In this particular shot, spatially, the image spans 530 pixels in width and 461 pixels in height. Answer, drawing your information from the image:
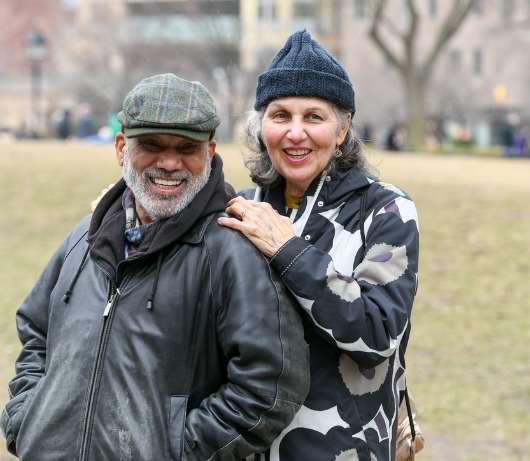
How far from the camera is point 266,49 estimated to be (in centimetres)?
3847

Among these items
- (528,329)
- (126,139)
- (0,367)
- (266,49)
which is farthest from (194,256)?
(266,49)

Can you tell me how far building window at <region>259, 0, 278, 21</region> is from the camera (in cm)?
5688

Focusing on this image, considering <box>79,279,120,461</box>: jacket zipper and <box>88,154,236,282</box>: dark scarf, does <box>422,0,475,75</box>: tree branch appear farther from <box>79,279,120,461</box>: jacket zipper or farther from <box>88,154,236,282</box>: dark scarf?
<box>79,279,120,461</box>: jacket zipper

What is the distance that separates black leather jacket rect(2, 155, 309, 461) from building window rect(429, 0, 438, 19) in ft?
176

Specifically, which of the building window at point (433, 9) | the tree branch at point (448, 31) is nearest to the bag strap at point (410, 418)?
the tree branch at point (448, 31)

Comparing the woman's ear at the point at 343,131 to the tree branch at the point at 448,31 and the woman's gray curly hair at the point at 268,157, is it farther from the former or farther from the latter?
the tree branch at the point at 448,31

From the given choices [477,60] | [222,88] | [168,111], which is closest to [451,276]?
[168,111]

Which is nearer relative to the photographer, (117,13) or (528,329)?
(528,329)

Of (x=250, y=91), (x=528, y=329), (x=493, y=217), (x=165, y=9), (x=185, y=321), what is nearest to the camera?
(x=185, y=321)

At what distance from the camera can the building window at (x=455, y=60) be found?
157 ft

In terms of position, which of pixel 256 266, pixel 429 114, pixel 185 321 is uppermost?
pixel 256 266

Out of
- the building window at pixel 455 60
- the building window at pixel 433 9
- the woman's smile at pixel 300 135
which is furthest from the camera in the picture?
the building window at pixel 433 9

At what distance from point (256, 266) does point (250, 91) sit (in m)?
34.2

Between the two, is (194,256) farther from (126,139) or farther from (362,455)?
(362,455)
